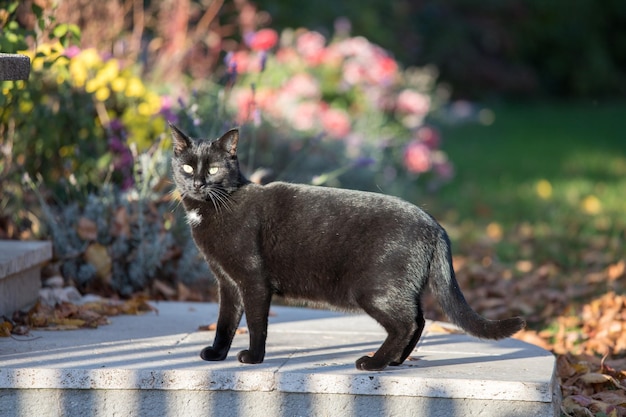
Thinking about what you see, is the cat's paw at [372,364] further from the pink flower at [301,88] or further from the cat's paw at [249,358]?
the pink flower at [301,88]

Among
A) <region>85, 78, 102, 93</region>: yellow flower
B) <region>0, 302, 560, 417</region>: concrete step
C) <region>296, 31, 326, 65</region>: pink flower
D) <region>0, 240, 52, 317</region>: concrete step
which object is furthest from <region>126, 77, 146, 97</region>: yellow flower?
<region>296, 31, 326, 65</region>: pink flower

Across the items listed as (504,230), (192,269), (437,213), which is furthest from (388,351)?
(437,213)

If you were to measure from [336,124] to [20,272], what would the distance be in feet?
14.7

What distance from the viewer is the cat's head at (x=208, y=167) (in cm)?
329

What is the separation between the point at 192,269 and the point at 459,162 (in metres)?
7.72

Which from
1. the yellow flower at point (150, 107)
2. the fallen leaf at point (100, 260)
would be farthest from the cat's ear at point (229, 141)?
the yellow flower at point (150, 107)

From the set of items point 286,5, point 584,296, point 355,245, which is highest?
point 286,5

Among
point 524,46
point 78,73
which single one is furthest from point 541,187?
point 524,46

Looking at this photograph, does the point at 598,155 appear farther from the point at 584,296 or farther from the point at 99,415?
the point at 99,415

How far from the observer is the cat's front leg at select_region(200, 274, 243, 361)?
10.8ft

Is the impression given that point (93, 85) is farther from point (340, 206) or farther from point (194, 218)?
point (340, 206)

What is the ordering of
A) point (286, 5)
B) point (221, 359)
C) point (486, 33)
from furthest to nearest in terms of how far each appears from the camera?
point (486, 33) < point (286, 5) < point (221, 359)

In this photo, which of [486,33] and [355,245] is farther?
[486,33]

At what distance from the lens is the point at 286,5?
1180 centimetres
